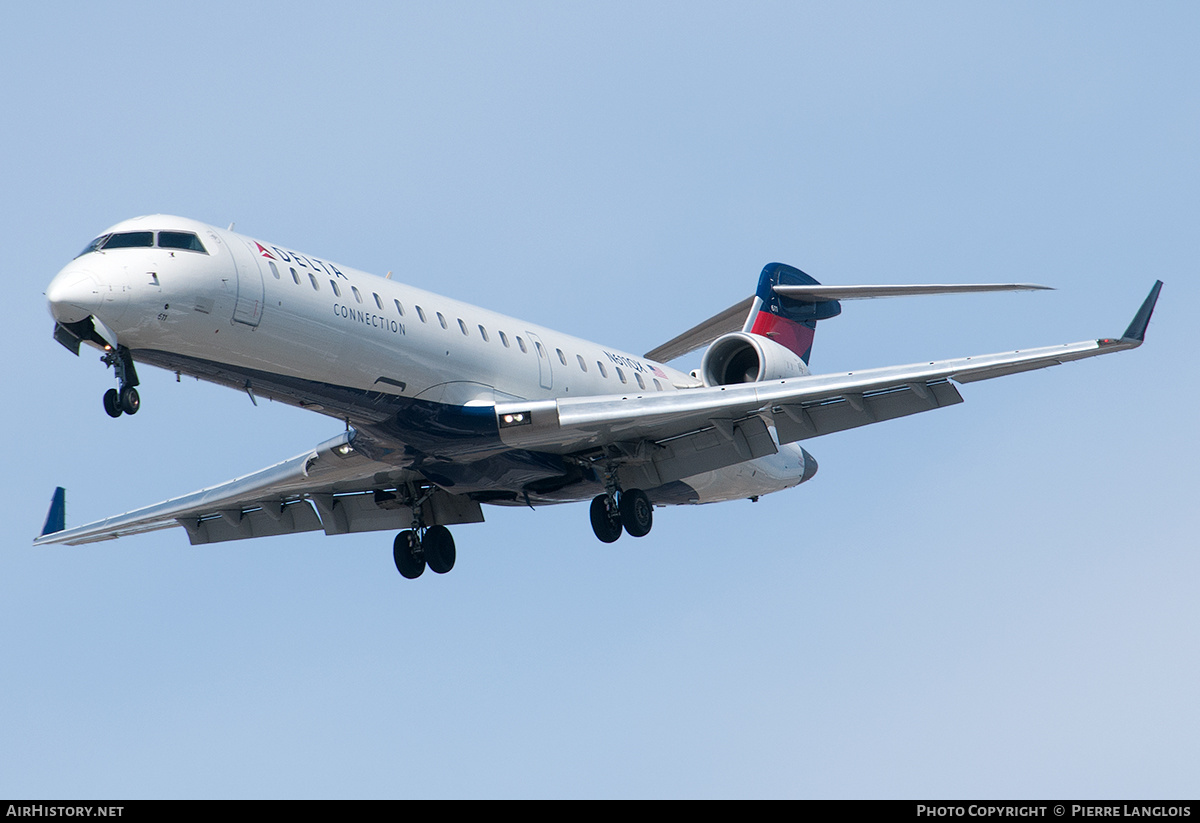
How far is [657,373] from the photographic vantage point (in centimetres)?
2422

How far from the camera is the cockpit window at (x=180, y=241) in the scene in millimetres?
17219

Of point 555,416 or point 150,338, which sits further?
point 555,416

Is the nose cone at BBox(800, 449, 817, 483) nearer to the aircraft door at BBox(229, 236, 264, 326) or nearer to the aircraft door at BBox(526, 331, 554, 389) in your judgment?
the aircraft door at BBox(526, 331, 554, 389)

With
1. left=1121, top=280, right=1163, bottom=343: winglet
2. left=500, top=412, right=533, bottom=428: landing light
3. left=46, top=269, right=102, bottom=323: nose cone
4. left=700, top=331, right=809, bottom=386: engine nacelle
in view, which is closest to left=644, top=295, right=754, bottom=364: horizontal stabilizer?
left=700, top=331, right=809, bottom=386: engine nacelle

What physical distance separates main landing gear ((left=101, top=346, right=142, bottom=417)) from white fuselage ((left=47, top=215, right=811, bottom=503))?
0.19 m

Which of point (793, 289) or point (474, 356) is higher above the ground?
point (793, 289)

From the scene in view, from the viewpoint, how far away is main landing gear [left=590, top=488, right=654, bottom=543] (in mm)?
21719

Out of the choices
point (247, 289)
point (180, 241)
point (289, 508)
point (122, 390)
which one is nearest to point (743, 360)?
point (289, 508)

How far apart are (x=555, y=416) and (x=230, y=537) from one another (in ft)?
25.8

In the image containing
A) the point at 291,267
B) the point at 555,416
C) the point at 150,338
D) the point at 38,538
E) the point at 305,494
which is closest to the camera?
the point at 150,338

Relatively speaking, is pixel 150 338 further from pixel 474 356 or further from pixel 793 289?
pixel 793 289

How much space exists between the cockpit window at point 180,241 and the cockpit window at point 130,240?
0.12 meters
